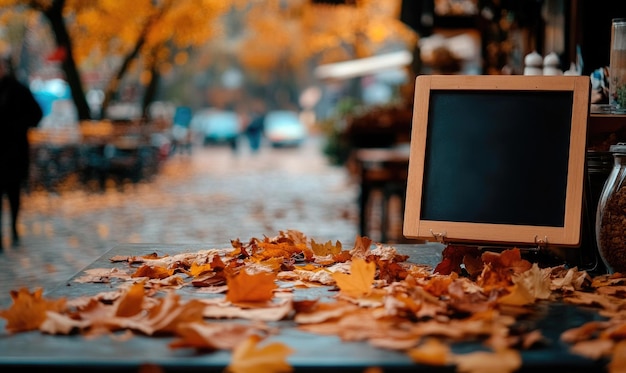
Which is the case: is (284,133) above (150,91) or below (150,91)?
below

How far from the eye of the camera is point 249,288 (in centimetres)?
203

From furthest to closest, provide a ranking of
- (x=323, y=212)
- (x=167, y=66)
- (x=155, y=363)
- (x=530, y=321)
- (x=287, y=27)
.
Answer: (x=287, y=27) → (x=167, y=66) → (x=323, y=212) → (x=530, y=321) → (x=155, y=363)

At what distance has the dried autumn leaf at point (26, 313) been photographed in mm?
1816

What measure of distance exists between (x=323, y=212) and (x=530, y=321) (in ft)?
46.8

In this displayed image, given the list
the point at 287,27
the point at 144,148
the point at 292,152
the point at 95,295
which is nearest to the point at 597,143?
the point at 95,295

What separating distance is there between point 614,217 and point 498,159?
323mm

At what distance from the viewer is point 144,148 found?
79.3 ft

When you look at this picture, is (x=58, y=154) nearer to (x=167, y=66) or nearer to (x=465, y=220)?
(x=167, y=66)

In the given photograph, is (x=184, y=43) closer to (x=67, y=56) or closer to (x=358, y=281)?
(x=67, y=56)

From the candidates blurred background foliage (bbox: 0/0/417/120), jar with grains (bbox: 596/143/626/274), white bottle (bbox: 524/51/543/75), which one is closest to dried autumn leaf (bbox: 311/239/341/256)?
jar with grains (bbox: 596/143/626/274)

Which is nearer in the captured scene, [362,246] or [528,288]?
[528,288]

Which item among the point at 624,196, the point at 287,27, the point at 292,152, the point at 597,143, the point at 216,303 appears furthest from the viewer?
the point at 287,27

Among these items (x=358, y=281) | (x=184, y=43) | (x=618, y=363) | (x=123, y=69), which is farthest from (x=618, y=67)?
(x=184, y=43)

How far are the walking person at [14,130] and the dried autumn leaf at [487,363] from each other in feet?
36.4
